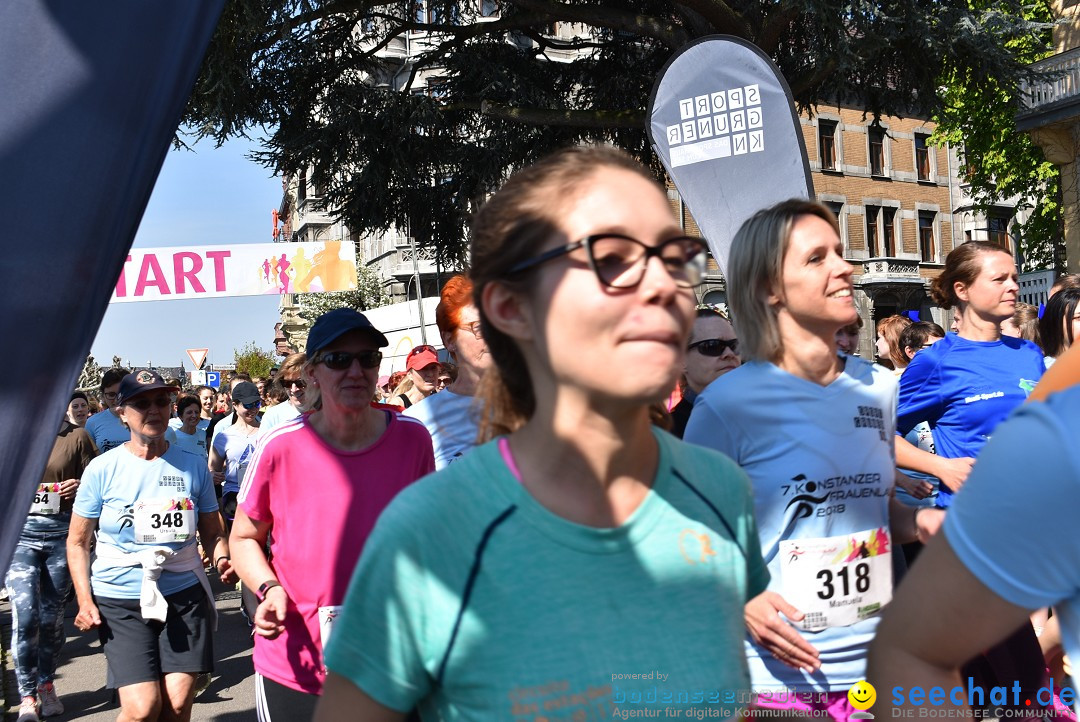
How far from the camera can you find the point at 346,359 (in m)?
3.98

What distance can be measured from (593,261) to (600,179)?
7.1 inches

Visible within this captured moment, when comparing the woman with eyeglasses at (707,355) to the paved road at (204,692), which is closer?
the woman with eyeglasses at (707,355)

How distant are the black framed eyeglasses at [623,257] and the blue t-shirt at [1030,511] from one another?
524mm

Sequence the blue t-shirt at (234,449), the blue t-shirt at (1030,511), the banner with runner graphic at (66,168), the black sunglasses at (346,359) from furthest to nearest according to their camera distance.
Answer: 1. the blue t-shirt at (234,449)
2. the black sunglasses at (346,359)
3. the banner with runner graphic at (66,168)
4. the blue t-shirt at (1030,511)

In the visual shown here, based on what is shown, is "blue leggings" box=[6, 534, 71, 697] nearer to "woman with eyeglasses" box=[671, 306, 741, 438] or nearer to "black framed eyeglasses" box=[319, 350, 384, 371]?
"black framed eyeglasses" box=[319, 350, 384, 371]

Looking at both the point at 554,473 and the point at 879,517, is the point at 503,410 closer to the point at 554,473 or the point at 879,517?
the point at 554,473

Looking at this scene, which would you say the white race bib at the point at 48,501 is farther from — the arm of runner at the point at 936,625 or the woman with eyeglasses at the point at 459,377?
the arm of runner at the point at 936,625

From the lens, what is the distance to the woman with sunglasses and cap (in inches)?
204

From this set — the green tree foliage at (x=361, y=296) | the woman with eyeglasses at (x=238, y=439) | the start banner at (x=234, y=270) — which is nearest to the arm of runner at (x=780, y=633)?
the woman with eyeglasses at (x=238, y=439)

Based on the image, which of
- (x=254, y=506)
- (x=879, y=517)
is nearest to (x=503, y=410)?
(x=879, y=517)

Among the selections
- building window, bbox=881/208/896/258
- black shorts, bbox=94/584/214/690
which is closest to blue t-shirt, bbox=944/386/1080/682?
black shorts, bbox=94/584/214/690

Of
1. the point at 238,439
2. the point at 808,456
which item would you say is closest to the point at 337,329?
the point at 808,456

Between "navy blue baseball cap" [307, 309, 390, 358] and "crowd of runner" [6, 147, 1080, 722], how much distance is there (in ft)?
0.05

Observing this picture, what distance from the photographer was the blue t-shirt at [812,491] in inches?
108
